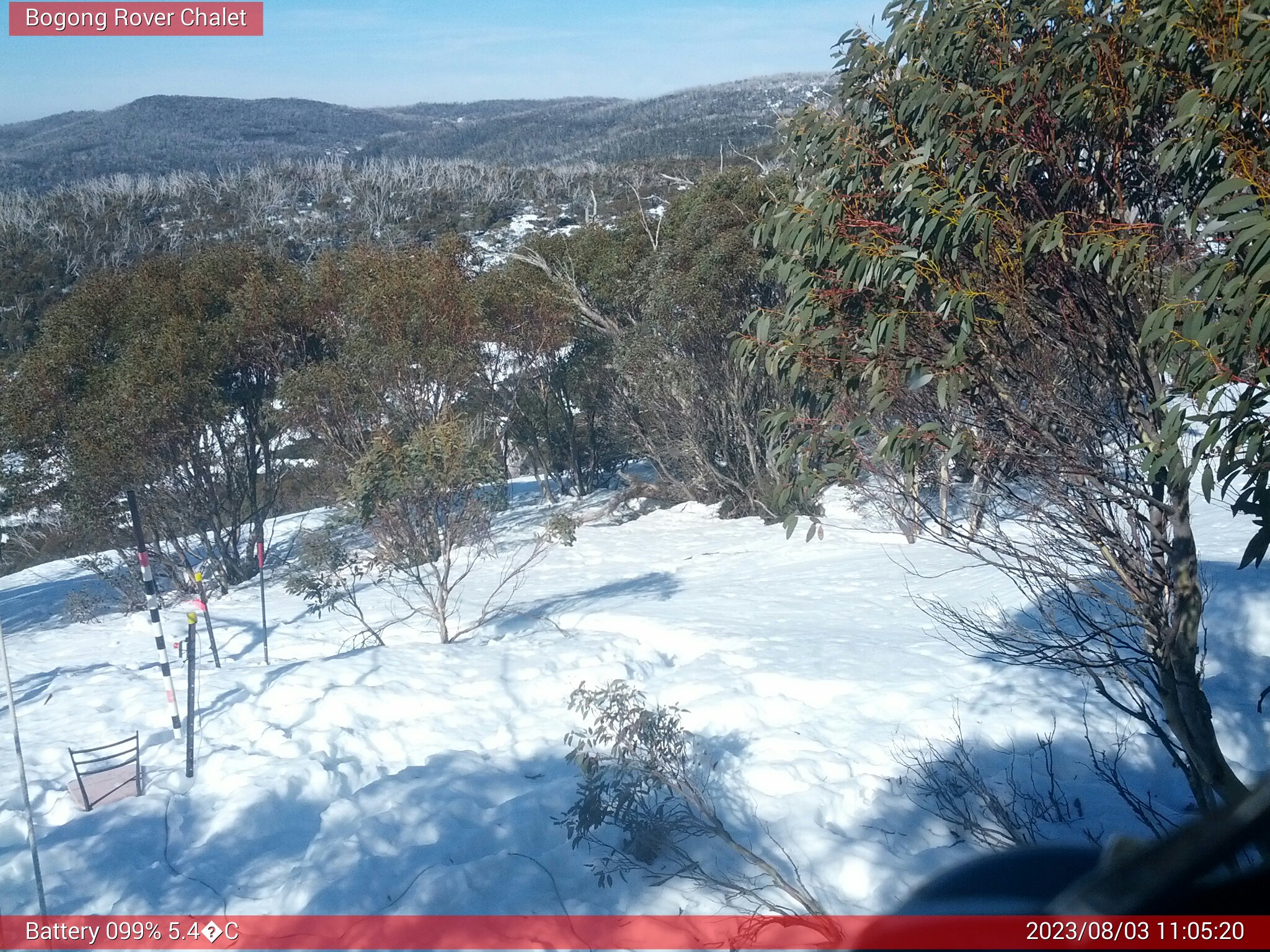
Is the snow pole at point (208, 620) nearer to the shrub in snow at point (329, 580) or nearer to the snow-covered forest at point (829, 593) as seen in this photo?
the snow-covered forest at point (829, 593)

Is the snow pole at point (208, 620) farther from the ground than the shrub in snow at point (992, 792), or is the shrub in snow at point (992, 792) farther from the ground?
the shrub in snow at point (992, 792)

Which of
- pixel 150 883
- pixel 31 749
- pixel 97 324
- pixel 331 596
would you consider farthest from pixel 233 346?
pixel 150 883

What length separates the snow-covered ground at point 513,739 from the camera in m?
4.04

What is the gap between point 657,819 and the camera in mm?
4250

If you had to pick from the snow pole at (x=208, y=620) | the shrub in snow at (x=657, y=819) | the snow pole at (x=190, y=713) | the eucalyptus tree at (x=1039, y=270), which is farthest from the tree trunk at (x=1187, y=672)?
Answer: the snow pole at (x=208, y=620)

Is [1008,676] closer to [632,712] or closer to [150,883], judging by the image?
[632,712]

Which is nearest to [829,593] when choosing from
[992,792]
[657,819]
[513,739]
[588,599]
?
[588,599]

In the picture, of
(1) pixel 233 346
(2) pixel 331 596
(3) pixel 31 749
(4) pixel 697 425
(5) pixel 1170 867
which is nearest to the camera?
(5) pixel 1170 867

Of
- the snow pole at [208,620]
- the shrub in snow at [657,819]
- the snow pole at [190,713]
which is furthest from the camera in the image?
the snow pole at [208,620]

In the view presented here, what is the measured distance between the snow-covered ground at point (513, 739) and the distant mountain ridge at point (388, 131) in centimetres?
609

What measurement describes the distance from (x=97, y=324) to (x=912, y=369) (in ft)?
44.7

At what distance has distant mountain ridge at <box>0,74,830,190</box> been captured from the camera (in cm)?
2884

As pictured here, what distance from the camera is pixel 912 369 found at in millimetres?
3555

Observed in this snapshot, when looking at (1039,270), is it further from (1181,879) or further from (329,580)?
(329,580)
